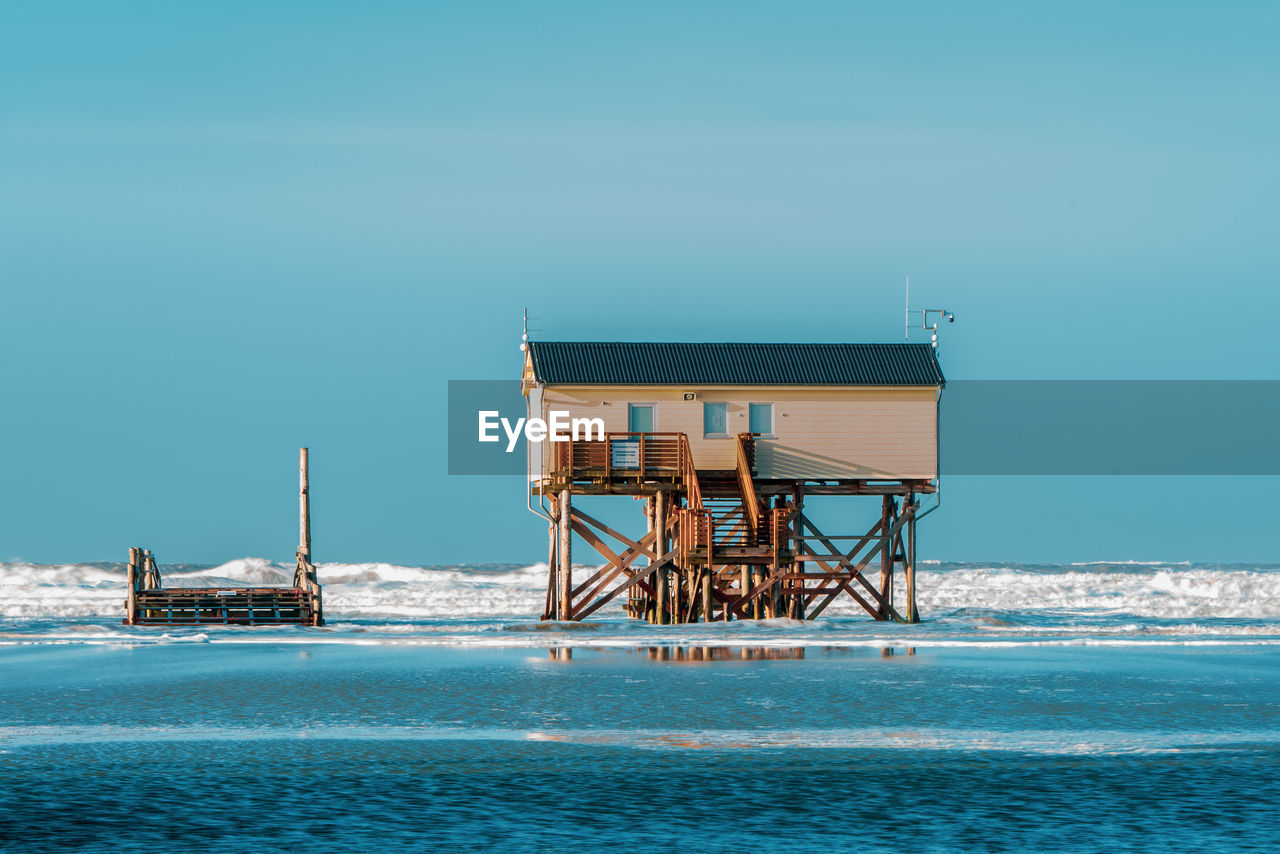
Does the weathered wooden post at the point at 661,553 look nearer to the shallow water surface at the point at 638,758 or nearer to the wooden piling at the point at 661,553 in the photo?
the wooden piling at the point at 661,553

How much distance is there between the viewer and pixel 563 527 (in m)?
44.0

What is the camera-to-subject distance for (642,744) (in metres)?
19.6

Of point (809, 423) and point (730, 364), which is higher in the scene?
point (730, 364)

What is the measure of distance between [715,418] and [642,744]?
24.2 m

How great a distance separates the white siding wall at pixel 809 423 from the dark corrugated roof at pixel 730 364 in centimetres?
31

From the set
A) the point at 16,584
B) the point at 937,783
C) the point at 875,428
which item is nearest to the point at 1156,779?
the point at 937,783

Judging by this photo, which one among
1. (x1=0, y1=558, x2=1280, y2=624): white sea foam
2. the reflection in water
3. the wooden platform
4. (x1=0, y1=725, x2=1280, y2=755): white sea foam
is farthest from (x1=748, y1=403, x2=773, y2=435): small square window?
(x1=0, y1=725, x2=1280, y2=755): white sea foam

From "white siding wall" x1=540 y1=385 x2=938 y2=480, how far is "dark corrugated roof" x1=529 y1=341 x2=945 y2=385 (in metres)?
0.31

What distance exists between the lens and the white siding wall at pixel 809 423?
43.2m

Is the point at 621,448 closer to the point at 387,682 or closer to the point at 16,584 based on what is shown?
the point at 387,682

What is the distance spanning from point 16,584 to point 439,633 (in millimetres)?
54788

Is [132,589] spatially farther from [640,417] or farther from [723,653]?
[723,653]

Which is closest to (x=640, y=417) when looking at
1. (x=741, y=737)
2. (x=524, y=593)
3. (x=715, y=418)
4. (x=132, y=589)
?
(x=715, y=418)

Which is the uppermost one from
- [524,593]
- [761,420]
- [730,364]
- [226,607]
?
[730,364]
